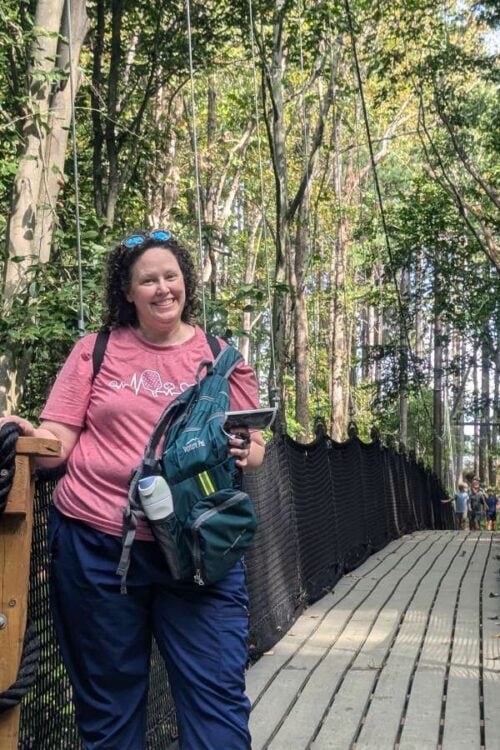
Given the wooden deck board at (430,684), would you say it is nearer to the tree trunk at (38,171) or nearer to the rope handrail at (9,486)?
the rope handrail at (9,486)

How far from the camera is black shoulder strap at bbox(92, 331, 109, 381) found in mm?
2205

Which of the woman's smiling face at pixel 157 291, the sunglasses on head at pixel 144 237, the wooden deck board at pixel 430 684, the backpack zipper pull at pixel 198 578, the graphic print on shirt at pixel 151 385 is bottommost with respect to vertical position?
the wooden deck board at pixel 430 684

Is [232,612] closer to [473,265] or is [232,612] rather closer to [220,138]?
[220,138]

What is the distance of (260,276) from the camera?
29484mm

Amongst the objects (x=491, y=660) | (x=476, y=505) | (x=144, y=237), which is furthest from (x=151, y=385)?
(x=476, y=505)

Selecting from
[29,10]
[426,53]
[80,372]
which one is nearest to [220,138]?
[426,53]

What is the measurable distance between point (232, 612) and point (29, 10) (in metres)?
8.12

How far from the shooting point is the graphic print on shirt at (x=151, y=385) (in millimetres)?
2166

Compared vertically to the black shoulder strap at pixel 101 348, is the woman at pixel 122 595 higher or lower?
lower

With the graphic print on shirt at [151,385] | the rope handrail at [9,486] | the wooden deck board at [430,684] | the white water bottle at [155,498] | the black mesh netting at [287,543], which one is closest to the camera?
the rope handrail at [9,486]

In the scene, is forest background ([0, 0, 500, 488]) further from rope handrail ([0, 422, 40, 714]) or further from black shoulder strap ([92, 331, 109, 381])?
rope handrail ([0, 422, 40, 714])

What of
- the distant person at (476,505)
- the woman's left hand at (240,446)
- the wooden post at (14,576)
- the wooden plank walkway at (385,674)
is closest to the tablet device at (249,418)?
the woman's left hand at (240,446)

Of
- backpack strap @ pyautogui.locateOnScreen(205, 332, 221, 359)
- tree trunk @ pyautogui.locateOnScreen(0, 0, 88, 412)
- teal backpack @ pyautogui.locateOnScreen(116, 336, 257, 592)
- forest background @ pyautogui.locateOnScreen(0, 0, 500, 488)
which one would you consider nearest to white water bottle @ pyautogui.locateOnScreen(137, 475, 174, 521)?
teal backpack @ pyautogui.locateOnScreen(116, 336, 257, 592)

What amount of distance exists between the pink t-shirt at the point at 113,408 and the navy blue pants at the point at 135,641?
0.05m
